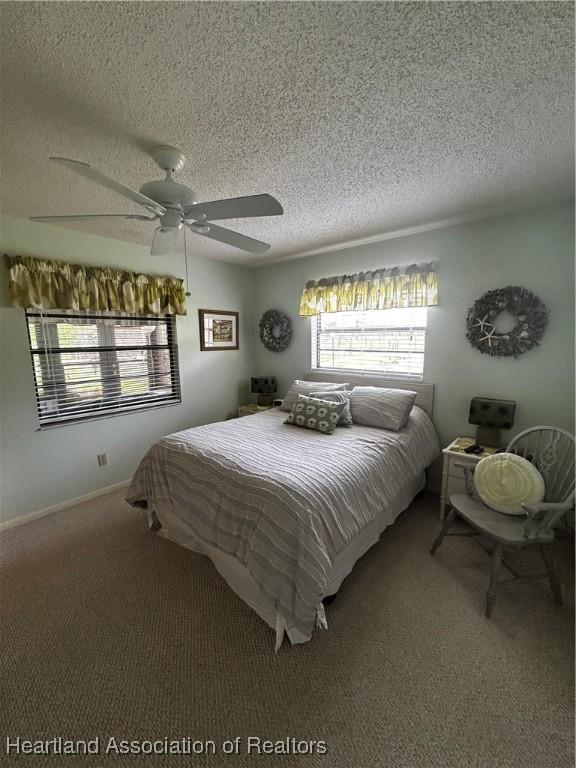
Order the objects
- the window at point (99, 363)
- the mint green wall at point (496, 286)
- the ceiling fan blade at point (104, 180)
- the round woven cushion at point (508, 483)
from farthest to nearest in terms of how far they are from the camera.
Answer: the window at point (99, 363)
the mint green wall at point (496, 286)
the round woven cushion at point (508, 483)
the ceiling fan blade at point (104, 180)

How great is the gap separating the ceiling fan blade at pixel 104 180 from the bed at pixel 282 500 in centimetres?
142

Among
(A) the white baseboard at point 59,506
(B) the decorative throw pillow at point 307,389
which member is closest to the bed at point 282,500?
(B) the decorative throw pillow at point 307,389

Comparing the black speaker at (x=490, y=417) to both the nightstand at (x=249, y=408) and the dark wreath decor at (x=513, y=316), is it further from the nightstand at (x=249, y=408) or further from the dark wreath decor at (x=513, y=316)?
the nightstand at (x=249, y=408)

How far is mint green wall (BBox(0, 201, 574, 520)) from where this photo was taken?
2.27 m

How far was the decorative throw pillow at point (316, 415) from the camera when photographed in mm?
2555

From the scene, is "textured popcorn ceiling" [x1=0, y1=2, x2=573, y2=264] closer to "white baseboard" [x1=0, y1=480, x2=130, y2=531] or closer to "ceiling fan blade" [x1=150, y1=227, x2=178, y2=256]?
"ceiling fan blade" [x1=150, y1=227, x2=178, y2=256]

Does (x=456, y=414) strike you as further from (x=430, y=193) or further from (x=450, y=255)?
(x=430, y=193)

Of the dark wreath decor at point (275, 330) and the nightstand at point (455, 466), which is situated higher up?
the dark wreath decor at point (275, 330)

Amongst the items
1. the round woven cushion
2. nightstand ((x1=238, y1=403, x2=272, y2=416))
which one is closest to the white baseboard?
nightstand ((x1=238, y1=403, x2=272, y2=416))

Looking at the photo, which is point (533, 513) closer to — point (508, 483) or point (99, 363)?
point (508, 483)

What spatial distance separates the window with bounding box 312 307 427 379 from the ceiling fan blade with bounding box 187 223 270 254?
5.45ft

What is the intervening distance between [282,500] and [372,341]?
2.25 meters

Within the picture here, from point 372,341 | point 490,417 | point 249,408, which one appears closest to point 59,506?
point 249,408

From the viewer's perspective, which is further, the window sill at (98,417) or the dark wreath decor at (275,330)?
the dark wreath decor at (275,330)
